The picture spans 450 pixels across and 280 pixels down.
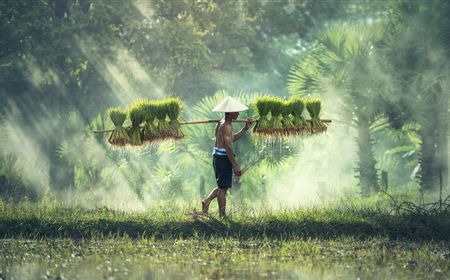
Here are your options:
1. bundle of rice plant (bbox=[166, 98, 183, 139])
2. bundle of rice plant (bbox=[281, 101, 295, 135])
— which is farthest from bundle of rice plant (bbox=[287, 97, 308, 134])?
bundle of rice plant (bbox=[166, 98, 183, 139])

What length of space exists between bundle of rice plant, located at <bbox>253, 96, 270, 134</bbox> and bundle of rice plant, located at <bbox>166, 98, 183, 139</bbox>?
47.1 inches

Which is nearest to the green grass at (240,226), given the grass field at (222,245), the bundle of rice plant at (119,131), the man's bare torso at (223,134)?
the grass field at (222,245)

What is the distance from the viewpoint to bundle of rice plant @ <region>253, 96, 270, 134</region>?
16.0 meters

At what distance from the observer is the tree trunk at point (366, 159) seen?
2759cm

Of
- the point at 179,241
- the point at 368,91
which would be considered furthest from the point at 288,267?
the point at 368,91

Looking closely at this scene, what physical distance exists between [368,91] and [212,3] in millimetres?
9585

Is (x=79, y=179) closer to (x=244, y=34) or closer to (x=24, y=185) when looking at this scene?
(x=24, y=185)

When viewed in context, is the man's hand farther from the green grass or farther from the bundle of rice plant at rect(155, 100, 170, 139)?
the bundle of rice plant at rect(155, 100, 170, 139)

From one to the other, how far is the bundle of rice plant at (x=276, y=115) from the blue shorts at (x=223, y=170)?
0.94 metres

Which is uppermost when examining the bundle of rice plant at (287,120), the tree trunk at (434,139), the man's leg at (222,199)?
the tree trunk at (434,139)

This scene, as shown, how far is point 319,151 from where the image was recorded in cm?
3744

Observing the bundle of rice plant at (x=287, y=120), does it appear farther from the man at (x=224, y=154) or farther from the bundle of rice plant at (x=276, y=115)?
the man at (x=224, y=154)

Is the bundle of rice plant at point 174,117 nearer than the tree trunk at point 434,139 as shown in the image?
Yes

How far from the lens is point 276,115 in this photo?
1614 centimetres
